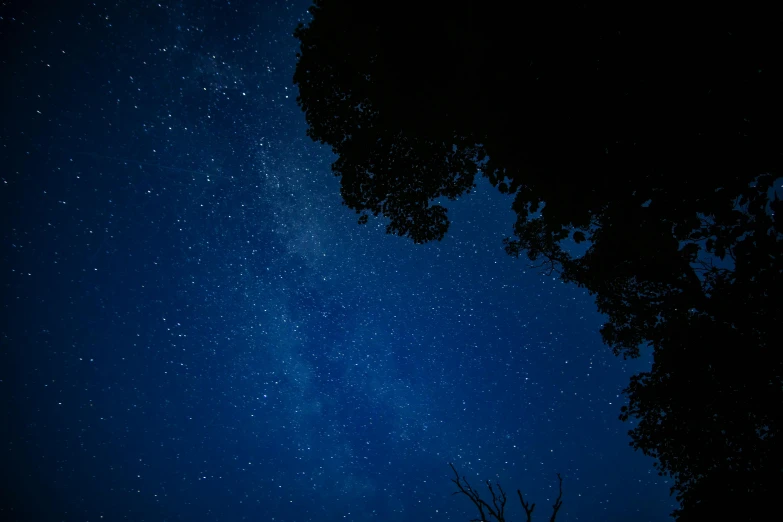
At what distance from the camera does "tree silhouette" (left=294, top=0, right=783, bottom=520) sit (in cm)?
305

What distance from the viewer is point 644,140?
Answer: 143 inches

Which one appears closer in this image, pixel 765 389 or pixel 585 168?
pixel 765 389

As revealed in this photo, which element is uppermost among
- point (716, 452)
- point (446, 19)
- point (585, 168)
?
point (446, 19)

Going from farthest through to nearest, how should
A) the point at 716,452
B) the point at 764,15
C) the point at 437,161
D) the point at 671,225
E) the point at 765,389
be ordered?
the point at 437,161
the point at 671,225
the point at 716,452
the point at 765,389
the point at 764,15

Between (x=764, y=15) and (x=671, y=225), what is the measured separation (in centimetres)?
232

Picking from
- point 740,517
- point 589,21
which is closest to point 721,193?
point 589,21

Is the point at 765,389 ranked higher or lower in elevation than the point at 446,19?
lower

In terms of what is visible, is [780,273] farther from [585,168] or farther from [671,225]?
[585,168]

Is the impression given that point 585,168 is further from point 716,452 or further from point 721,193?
point 716,452

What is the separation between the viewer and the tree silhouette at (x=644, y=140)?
10.0ft

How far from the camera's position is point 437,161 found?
519 centimetres

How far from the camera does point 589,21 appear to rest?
3.13 metres

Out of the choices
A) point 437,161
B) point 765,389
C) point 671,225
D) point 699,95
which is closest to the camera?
point 699,95

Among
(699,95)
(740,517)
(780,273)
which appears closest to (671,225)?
(780,273)
